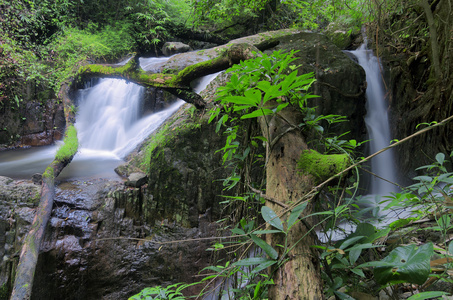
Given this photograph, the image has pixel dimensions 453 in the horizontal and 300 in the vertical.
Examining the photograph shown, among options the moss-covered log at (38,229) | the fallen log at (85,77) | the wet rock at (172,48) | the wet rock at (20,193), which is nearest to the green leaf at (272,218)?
the fallen log at (85,77)

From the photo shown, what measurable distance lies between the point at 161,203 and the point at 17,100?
676 centimetres

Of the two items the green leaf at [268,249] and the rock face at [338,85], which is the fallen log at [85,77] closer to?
the green leaf at [268,249]

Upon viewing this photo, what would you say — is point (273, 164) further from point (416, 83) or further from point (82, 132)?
point (82, 132)

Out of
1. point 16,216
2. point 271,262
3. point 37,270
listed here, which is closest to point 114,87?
point 16,216

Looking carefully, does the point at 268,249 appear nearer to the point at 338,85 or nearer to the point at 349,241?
the point at 349,241

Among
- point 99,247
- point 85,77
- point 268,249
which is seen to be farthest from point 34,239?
point 268,249

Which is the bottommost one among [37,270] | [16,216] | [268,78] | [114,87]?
[37,270]

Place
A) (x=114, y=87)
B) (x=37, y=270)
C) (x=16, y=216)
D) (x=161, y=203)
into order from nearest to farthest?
1. (x=37, y=270)
2. (x=16, y=216)
3. (x=161, y=203)
4. (x=114, y=87)

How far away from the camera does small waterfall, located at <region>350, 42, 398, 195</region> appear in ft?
16.5

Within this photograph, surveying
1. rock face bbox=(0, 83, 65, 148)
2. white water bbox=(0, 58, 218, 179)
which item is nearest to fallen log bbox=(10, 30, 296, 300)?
white water bbox=(0, 58, 218, 179)

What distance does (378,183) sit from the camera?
5.13 meters

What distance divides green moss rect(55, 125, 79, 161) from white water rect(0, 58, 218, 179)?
734 mm

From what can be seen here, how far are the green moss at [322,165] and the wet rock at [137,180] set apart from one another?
372 cm

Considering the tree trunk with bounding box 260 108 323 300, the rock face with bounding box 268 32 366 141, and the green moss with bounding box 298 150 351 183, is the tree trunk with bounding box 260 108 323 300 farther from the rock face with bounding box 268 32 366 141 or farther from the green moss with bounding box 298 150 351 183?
the rock face with bounding box 268 32 366 141
